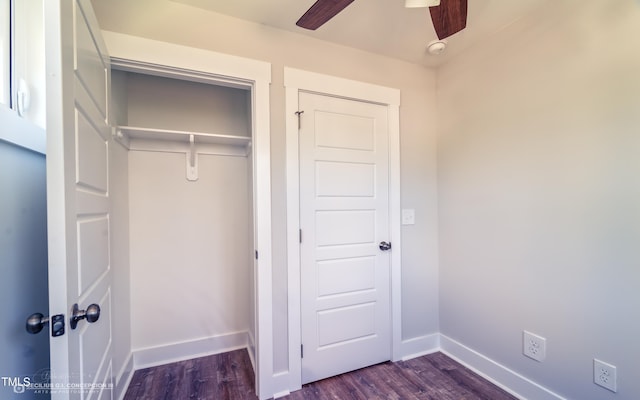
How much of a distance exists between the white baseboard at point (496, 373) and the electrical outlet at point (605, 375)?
0.84 feet

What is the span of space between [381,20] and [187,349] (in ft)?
9.47

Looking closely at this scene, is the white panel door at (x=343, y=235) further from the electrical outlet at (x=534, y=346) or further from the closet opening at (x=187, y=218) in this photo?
the electrical outlet at (x=534, y=346)

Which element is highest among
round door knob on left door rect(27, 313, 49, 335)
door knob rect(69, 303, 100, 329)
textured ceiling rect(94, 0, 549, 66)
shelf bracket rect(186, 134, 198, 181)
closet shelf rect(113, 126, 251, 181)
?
textured ceiling rect(94, 0, 549, 66)

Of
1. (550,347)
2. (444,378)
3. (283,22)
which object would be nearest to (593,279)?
(550,347)

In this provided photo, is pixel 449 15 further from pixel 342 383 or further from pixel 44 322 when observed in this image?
pixel 342 383

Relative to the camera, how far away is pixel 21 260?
898 mm

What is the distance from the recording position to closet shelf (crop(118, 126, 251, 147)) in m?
1.87

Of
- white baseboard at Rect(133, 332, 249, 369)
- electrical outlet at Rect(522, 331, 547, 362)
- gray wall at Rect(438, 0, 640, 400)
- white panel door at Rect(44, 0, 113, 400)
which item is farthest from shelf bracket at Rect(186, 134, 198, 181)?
electrical outlet at Rect(522, 331, 547, 362)

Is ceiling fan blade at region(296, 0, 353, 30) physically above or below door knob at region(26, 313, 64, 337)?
above

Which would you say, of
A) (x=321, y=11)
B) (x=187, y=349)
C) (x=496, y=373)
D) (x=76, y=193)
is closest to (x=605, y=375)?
(x=496, y=373)

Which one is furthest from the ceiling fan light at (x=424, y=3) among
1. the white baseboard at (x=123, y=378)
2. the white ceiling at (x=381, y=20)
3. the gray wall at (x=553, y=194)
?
the white baseboard at (x=123, y=378)

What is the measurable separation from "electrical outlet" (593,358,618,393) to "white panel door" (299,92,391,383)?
1.17 meters

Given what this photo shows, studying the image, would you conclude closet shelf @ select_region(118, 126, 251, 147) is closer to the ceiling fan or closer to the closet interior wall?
the closet interior wall

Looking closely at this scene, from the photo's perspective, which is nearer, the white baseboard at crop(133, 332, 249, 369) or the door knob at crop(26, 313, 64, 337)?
the door knob at crop(26, 313, 64, 337)
